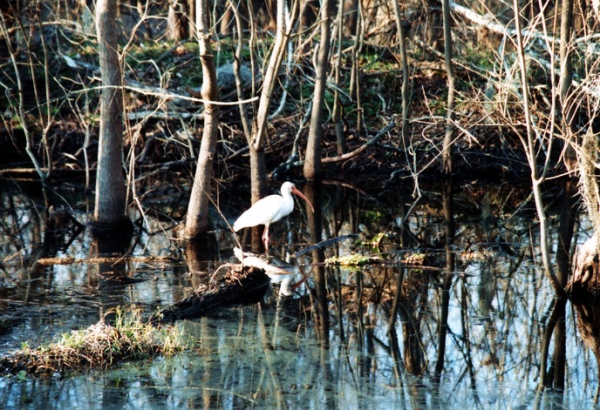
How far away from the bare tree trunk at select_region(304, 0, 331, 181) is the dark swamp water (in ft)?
12.7

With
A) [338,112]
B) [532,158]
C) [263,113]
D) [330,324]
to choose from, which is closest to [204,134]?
[263,113]

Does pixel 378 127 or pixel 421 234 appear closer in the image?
pixel 421 234

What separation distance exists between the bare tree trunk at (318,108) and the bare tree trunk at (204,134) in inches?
167

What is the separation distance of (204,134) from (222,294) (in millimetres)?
3725

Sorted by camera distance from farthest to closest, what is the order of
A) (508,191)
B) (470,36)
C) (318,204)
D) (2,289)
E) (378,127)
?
(470,36) → (378,127) → (508,191) → (318,204) → (2,289)

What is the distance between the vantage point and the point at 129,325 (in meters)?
6.96

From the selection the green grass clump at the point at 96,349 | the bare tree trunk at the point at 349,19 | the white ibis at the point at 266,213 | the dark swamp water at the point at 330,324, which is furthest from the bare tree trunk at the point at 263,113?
the bare tree trunk at the point at 349,19

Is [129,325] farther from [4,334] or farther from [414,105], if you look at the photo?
[414,105]

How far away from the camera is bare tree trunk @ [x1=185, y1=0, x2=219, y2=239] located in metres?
10.1

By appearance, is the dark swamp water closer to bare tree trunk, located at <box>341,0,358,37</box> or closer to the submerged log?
the submerged log

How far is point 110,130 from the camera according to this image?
38.0 ft

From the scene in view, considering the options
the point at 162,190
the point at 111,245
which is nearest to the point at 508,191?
the point at 162,190

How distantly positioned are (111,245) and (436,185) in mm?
8233

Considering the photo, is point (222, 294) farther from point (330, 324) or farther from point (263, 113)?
point (263, 113)
